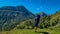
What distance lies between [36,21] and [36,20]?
170 millimetres

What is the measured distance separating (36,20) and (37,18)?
38cm

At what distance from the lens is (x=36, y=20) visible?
79.6ft

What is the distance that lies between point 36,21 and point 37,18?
1.72 feet

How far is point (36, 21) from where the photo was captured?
2430 centimetres

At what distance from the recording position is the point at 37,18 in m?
24.3
